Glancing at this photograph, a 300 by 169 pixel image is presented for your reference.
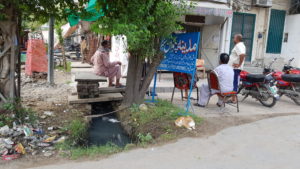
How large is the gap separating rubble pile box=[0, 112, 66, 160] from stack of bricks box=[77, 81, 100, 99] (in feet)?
5.35

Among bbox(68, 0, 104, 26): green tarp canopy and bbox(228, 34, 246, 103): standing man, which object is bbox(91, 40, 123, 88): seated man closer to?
bbox(68, 0, 104, 26): green tarp canopy

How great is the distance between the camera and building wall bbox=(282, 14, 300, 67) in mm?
12234

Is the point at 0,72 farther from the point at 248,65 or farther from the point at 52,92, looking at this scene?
the point at 248,65

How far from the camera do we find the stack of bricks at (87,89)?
6.18 m

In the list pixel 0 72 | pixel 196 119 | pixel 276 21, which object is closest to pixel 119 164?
pixel 196 119

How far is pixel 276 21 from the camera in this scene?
12.5 meters

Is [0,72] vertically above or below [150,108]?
above

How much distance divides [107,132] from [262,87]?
4.34 metres

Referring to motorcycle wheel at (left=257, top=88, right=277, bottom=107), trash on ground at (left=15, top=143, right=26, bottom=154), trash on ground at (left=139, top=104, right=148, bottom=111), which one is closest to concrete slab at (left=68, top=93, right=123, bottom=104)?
trash on ground at (left=139, top=104, right=148, bottom=111)

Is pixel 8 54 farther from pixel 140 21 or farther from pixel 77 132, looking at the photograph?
pixel 140 21

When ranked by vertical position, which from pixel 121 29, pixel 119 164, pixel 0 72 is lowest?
pixel 119 164

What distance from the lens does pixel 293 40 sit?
12.4 metres

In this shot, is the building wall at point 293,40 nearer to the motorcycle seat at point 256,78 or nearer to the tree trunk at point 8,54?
the motorcycle seat at point 256,78

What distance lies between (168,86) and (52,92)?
3632 mm
